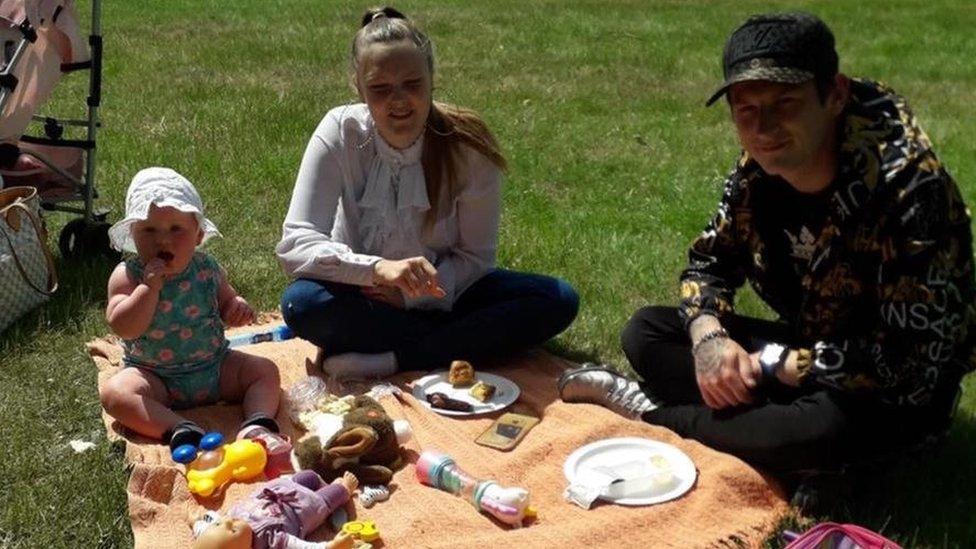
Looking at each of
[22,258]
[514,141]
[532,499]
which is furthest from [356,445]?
[514,141]

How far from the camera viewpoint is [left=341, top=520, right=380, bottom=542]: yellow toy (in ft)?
8.91

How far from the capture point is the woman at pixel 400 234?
364 cm

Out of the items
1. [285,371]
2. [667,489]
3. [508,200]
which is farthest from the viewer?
[508,200]

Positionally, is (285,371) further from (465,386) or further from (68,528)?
(68,528)

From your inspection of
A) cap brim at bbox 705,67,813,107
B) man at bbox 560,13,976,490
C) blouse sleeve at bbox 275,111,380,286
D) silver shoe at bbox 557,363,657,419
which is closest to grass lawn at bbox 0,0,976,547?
man at bbox 560,13,976,490

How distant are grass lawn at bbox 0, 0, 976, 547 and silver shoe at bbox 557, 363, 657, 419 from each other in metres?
0.48

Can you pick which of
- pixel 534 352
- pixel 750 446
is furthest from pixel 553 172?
pixel 750 446

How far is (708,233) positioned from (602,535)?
1.08m

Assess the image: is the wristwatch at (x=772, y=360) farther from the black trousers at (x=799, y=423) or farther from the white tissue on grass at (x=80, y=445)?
the white tissue on grass at (x=80, y=445)

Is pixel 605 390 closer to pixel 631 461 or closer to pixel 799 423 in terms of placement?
pixel 631 461

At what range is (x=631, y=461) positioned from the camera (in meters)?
3.07

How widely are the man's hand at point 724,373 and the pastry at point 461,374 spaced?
783 mm

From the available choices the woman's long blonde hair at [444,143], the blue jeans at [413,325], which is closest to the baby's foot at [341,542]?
the blue jeans at [413,325]

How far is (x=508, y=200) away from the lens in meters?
5.89
